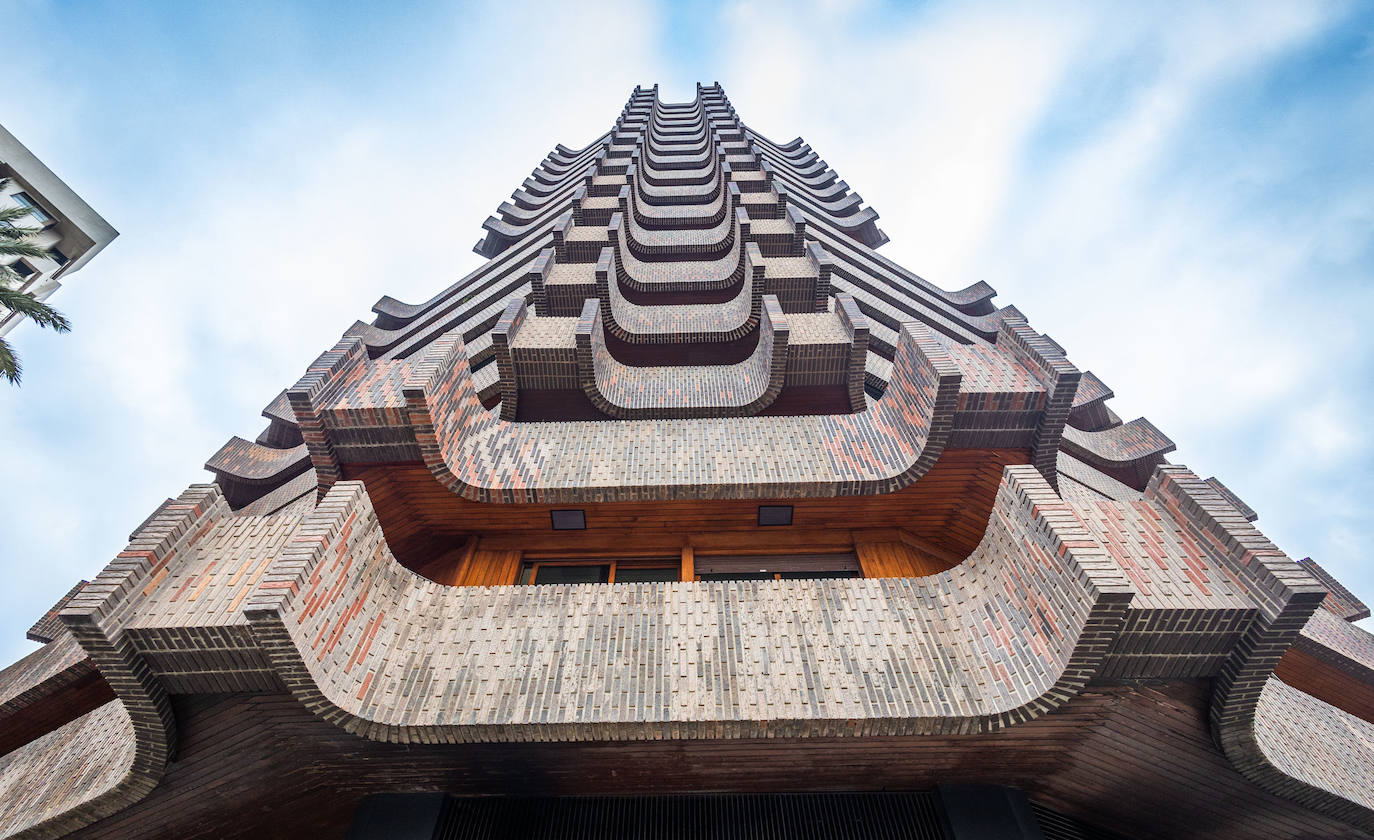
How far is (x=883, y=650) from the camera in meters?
5.60

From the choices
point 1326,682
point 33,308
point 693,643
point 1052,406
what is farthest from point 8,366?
point 1326,682

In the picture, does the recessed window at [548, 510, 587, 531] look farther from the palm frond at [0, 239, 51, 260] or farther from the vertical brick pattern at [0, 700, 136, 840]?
the palm frond at [0, 239, 51, 260]

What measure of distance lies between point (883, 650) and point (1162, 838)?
424cm

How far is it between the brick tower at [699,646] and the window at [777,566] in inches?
2.0

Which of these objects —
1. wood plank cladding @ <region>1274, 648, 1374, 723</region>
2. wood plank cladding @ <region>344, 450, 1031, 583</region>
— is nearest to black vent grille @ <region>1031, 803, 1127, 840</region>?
wood plank cladding @ <region>344, 450, 1031, 583</region>

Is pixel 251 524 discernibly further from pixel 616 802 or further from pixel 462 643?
pixel 616 802

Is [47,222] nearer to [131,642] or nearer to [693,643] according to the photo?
[131,642]

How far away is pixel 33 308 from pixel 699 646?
1505cm

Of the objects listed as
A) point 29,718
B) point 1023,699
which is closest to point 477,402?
point 29,718

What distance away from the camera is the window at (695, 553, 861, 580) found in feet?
27.5

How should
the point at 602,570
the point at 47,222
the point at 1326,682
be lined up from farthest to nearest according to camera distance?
the point at 47,222 < the point at 1326,682 < the point at 602,570

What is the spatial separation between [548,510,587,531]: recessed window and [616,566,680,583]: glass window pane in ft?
2.97

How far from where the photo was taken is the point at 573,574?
8391 millimetres

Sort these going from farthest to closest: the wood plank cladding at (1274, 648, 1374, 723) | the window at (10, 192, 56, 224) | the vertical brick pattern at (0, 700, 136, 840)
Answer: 1. the window at (10, 192, 56, 224)
2. the wood plank cladding at (1274, 648, 1374, 723)
3. the vertical brick pattern at (0, 700, 136, 840)
